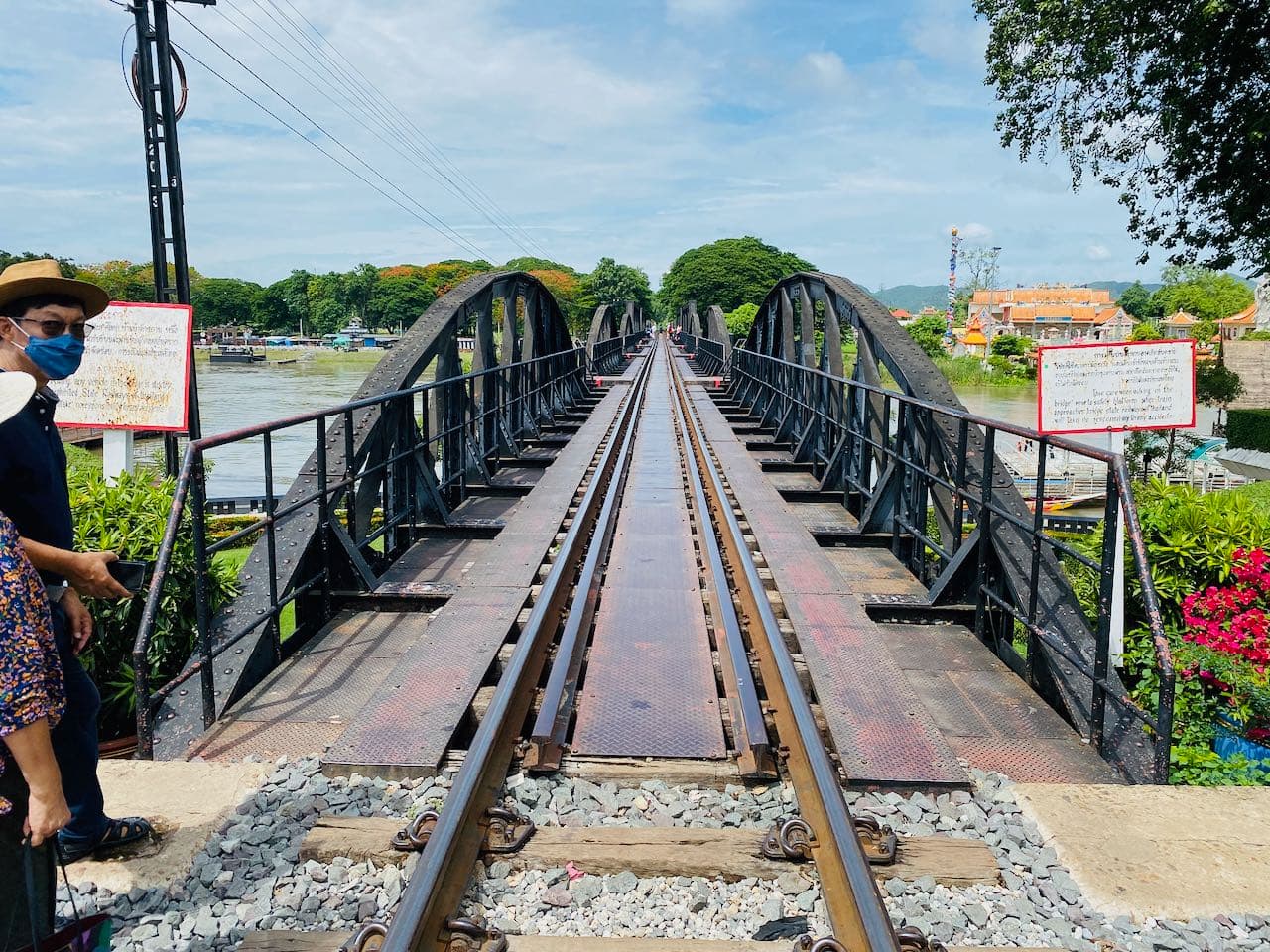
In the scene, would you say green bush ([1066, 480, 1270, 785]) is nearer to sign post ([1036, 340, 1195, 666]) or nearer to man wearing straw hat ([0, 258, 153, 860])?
sign post ([1036, 340, 1195, 666])

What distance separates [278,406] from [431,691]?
44458 mm

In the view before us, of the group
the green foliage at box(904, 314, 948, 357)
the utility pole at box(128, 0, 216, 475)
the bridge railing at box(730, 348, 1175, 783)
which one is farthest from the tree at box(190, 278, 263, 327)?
the bridge railing at box(730, 348, 1175, 783)

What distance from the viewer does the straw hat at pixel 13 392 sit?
6.48ft

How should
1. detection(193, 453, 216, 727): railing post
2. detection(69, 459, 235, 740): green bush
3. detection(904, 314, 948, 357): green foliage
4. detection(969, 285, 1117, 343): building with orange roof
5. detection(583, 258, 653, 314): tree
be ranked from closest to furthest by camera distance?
detection(193, 453, 216, 727): railing post < detection(69, 459, 235, 740): green bush < detection(904, 314, 948, 357): green foliage < detection(583, 258, 653, 314): tree < detection(969, 285, 1117, 343): building with orange roof

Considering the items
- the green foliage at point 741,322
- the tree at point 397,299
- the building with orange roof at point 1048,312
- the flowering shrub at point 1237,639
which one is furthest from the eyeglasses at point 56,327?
the building with orange roof at point 1048,312

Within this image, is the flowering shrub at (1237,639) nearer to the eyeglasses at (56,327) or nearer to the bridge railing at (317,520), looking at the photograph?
the bridge railing at (317,520)

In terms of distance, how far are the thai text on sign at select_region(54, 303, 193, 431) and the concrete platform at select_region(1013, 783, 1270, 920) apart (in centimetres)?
445

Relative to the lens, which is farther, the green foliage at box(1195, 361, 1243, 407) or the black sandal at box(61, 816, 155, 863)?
the green foliage at box(1195, 361, 1243, 407)

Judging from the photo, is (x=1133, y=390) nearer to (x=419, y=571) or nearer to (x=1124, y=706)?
(x=1124, y=706)

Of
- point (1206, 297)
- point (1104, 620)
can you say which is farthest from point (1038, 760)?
point (1206, 297)

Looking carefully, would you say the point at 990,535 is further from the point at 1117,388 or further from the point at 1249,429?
the point at 1249,429

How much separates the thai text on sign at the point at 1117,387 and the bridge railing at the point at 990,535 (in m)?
0.21

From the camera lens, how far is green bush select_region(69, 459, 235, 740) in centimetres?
464

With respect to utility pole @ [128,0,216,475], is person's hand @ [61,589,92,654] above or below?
below
